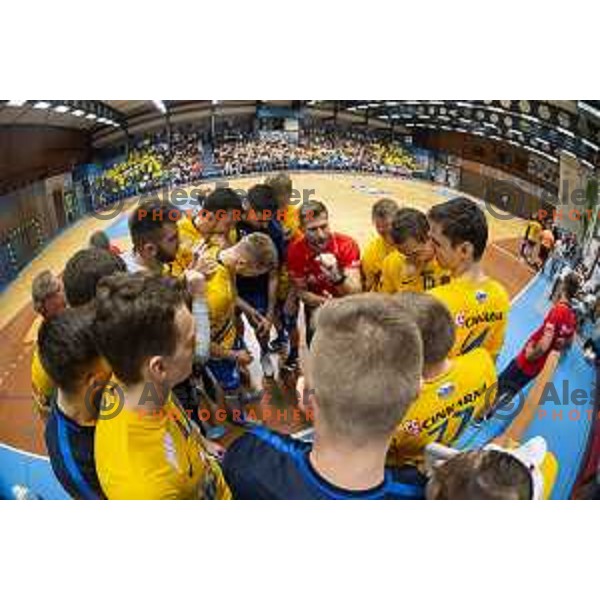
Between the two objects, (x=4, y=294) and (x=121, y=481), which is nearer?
(x=121, y=481)

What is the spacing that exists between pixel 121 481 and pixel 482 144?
129cm

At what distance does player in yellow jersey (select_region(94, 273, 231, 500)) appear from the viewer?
1.32 meters

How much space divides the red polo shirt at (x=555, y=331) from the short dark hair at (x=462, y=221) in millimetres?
274

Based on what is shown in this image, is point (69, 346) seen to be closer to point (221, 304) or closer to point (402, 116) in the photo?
point (221, 304)

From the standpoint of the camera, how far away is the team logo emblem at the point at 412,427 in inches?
60.6

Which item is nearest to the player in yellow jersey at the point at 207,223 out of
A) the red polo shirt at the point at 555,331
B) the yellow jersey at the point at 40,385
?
the yellow jersey at the point at 40,385

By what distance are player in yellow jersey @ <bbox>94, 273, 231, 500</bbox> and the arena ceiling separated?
0.47 meters

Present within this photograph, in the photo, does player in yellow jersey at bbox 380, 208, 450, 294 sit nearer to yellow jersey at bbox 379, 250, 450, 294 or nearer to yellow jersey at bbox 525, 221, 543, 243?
yellow jersey at bbox 379, 250, 450, 294

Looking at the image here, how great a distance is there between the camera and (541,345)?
5.59 feet

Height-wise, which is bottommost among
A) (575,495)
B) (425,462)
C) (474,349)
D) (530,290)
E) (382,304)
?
(575,495)

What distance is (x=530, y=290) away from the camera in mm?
1693

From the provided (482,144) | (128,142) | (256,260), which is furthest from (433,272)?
(128,142)

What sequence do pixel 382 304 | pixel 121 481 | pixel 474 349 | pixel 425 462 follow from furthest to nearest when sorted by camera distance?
pixel 474 349 < pixel 425 462 < pixel 121 481 < pixel 382 304

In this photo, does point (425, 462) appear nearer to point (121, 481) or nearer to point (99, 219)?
point (121, 481)
